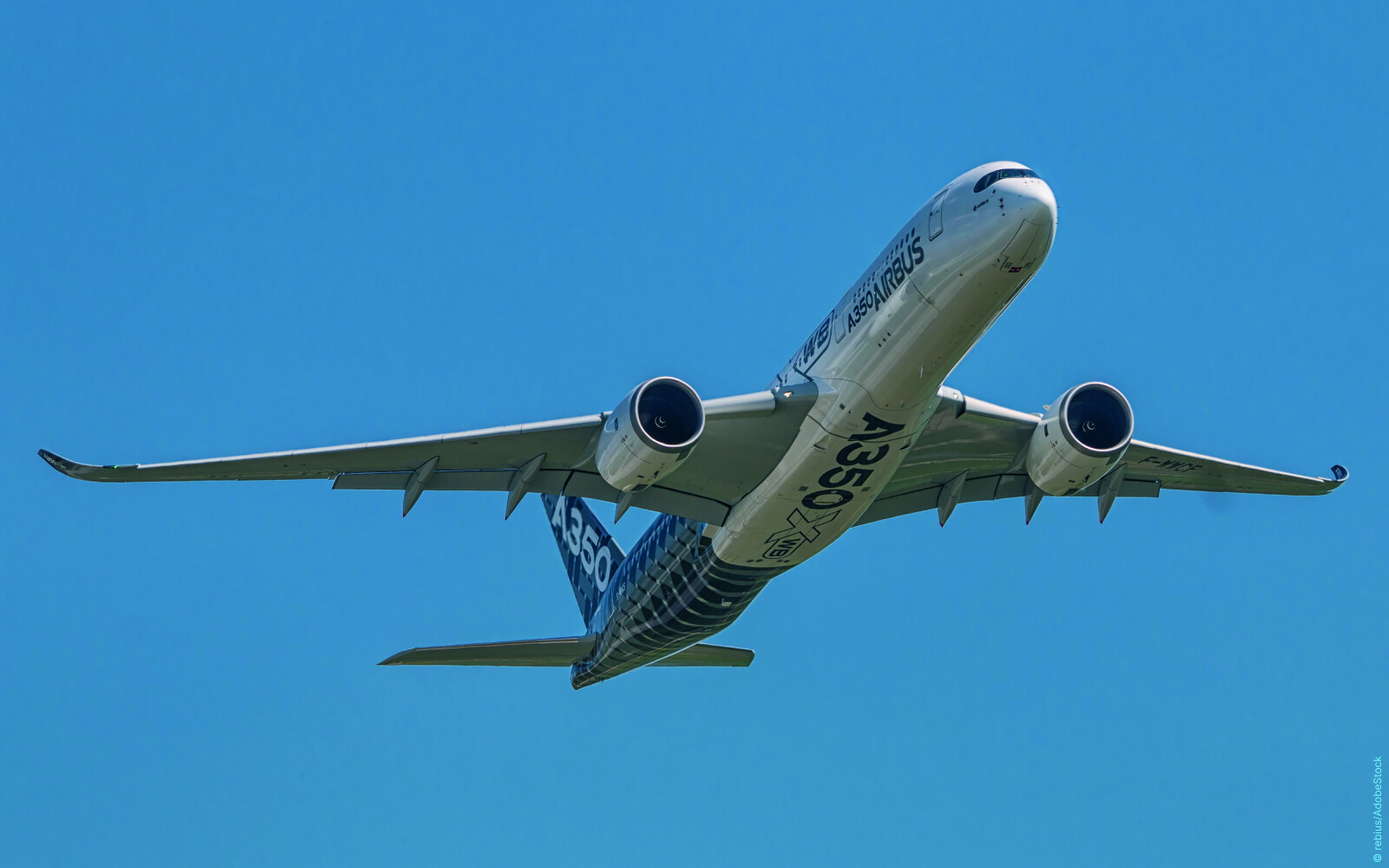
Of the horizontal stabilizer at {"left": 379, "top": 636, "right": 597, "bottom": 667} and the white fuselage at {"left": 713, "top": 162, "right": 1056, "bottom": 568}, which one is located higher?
the white fuselage at {"left": 713, "top": 162, "right": 1056, "bottom": 568}

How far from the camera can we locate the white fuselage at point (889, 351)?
746 inches

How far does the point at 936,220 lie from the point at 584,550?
1639 cm

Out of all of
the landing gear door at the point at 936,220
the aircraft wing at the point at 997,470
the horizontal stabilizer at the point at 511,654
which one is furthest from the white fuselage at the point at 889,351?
the horizontal stabilizer at the point at 511,654

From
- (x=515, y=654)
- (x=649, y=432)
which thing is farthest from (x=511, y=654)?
(x=649, y=432)

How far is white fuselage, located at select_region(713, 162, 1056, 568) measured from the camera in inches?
746

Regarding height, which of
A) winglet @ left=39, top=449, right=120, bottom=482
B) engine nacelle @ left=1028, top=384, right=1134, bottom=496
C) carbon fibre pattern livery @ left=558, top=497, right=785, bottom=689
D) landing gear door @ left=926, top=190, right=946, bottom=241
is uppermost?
landing gear door @ left=926, top=190, right=946, bottom=241

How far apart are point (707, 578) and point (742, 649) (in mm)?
7654

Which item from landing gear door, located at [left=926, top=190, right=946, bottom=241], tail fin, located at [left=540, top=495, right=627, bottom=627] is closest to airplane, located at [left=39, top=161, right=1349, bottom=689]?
landing gear door, located at [left=926, top=190, right=946, bottom=241]

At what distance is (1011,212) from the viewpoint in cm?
1862

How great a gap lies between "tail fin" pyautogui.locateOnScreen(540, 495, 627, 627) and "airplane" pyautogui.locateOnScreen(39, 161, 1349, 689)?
3699 millimetres

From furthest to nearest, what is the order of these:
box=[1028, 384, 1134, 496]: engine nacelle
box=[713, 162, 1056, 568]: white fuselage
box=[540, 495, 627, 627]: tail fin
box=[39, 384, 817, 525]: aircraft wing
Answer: box=[540, 495, 627, 627]: tail fin
box=[1028, 384, 1134, 496]: engine nacelle
box=[39, 384, 817, 525]: aircraft wing
box=[713, 162, 1056, 568]: white fuselage

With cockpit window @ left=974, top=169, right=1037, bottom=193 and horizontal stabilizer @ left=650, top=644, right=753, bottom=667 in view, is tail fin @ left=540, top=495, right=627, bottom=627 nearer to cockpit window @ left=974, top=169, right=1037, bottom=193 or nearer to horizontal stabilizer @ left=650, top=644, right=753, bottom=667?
horizontal stabilizer @ left=650, top=644, right=753, bottom=667

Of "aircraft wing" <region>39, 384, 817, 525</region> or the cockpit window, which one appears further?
"aircraft wing" <region>39, 384, 817, 525</region>

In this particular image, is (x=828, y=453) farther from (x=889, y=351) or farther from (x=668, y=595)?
(x=668, y=595)
